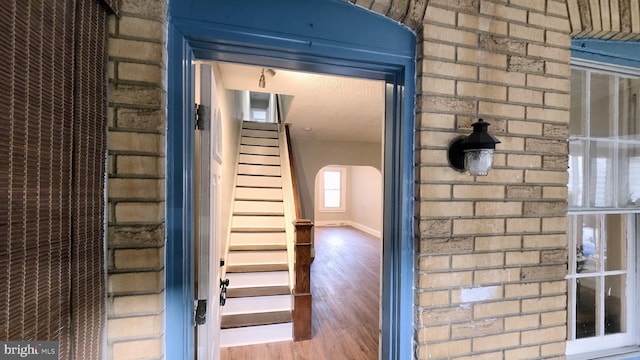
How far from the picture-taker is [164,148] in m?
0.91

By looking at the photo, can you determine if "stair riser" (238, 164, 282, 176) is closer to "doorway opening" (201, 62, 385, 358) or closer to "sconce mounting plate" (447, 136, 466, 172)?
"doorway opening" (201, 62, 385, 358)

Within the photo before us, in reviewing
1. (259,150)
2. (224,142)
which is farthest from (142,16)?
(259,150)

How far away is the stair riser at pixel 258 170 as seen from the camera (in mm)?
4363

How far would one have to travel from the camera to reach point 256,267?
124 inches

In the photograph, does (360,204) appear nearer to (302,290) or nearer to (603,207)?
(302,290)

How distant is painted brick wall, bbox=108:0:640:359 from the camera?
3.64 feet

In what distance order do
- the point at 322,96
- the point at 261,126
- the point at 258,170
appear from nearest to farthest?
1. the point at 322,96
2. the point at 258,170
3. the point at 261,126

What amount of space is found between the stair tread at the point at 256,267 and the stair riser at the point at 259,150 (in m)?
2.16

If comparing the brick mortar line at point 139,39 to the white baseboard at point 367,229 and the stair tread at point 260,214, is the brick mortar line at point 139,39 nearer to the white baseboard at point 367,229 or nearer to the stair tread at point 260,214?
the stair tread at point 260,214

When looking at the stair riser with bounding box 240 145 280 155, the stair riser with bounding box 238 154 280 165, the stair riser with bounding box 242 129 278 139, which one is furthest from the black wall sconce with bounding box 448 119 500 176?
the stair riser with bounding box 242 129 278 139

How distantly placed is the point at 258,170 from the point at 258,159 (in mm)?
260

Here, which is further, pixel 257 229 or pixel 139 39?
pixel 257 229

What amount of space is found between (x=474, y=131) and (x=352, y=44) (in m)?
0.58

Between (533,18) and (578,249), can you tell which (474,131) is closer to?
(533,18)
